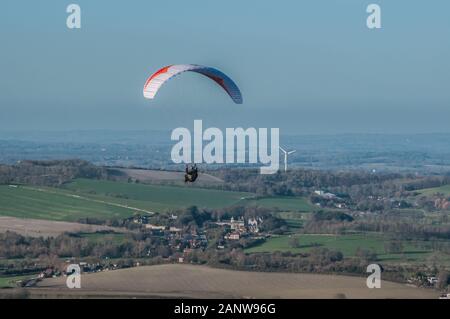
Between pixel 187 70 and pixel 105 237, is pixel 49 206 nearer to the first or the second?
pixel 105 237

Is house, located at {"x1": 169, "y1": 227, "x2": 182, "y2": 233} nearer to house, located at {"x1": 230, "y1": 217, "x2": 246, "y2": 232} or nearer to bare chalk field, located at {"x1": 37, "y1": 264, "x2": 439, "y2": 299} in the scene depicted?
house, located at {"x1": 230, "y1": 217, "x2": 246, "y2": 232}

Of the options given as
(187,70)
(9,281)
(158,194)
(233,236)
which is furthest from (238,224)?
(187,70)

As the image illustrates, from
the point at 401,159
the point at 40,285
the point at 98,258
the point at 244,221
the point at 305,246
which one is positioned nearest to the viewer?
the point at 40,285

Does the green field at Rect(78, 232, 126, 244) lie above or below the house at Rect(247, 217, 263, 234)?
below

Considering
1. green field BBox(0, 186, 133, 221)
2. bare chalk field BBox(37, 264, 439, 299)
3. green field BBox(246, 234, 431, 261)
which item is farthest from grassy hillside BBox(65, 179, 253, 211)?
bare chalk field BBox(37, 264, 439, 299)

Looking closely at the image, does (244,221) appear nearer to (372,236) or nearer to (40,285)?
(372,236)
